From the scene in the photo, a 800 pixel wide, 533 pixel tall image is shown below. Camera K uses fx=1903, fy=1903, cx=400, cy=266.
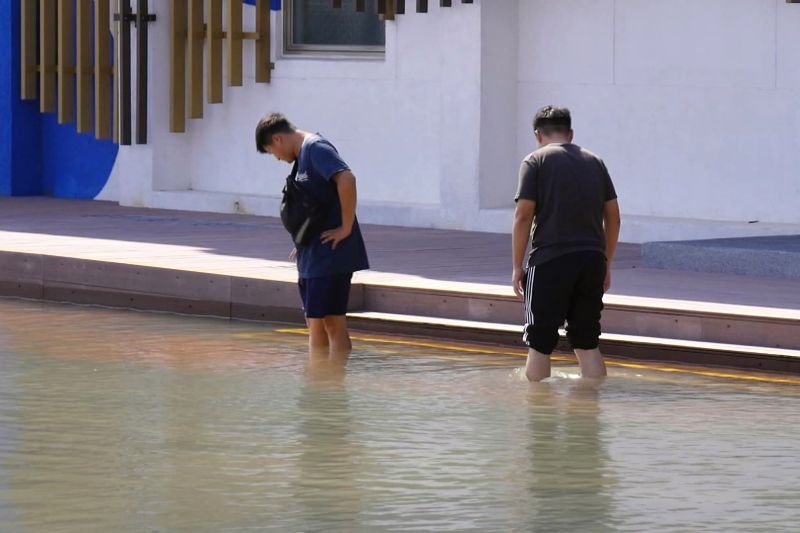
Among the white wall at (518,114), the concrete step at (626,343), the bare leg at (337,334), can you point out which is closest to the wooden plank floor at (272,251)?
the concrete step at (626,343)

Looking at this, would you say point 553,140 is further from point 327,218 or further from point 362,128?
point 362,128

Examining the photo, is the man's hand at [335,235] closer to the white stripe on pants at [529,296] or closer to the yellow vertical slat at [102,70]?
the white stripe on pants at [529,296]

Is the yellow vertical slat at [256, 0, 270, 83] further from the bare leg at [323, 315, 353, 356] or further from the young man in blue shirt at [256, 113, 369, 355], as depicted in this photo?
the young man in blue shirt at [256, 113, 369, 355]

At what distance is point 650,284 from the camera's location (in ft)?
43.2

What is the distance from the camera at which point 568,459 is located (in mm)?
8102

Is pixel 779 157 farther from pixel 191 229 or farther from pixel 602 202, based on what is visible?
pixel 602 202

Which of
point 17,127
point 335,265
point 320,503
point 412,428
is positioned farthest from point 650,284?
point 17,127

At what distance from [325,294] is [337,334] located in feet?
1.56

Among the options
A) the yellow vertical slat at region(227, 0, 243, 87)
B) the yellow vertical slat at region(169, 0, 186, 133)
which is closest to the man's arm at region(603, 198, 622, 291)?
the yellow vertical slat at region(227, 0, 243, 87)

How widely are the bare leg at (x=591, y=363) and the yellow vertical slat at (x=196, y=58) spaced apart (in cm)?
1144

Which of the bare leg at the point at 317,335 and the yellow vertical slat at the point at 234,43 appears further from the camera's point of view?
the yellow vertical slat at the point at 234,43

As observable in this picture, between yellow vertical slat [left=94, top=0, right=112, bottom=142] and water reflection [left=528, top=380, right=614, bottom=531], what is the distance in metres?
12.7

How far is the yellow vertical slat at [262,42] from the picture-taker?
20.5 m

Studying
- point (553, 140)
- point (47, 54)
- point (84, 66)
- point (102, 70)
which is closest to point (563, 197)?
point (553, 140)
